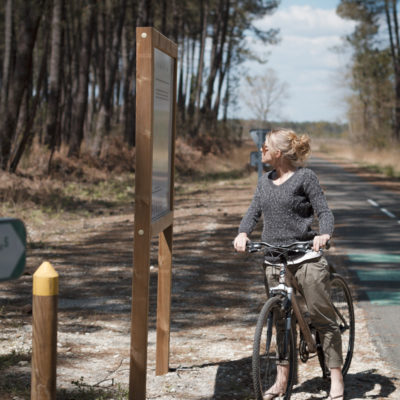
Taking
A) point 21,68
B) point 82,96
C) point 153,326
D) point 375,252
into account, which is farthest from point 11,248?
point 82,96

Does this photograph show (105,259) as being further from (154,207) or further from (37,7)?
(37,7)

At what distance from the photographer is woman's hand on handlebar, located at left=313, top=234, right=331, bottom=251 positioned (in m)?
4.42

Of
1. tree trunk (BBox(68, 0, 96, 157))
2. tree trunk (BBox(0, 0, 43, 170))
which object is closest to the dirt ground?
tree trunk (BBox(0, 0, 43, 170))

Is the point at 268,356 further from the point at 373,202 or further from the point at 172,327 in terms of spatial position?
the point at 373,202

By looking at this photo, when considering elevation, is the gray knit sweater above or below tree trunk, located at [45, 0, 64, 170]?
below

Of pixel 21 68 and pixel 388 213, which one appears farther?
pixel 21 68

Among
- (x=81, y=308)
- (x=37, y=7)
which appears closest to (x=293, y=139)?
(x=81, y=308)

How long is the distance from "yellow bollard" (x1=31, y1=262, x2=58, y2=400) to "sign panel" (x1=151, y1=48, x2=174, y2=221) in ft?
5.53

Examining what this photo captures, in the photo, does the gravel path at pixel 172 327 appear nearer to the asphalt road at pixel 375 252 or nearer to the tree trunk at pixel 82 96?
the asphalt road at pixel 375 252

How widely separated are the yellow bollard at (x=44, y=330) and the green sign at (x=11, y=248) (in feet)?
1.89

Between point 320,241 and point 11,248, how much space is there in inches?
96.7

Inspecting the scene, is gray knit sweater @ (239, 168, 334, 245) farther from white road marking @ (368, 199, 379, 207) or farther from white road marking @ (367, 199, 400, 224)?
white road marking @ (368, 199, 379, 207)

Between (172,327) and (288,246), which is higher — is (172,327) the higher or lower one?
the lower one

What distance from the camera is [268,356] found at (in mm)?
4605
